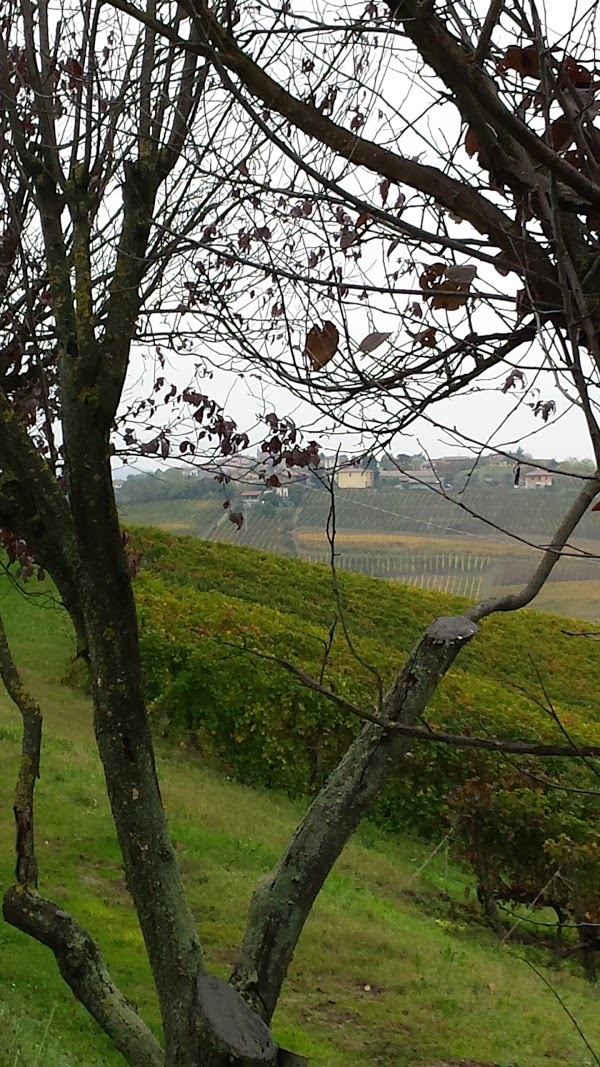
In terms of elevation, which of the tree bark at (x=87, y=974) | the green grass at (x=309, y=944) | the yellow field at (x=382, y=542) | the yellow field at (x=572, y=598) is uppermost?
the yellow field at (x=382, y=542)

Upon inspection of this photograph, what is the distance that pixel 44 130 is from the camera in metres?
3.03

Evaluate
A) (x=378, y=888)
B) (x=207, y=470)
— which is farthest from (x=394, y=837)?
(x=207, y=470)

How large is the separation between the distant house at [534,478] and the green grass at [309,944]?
172 cm

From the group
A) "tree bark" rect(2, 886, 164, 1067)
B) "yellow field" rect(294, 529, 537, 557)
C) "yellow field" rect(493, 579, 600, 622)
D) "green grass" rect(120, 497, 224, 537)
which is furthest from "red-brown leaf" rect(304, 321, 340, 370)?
"green grass" rect(120, 497, 224, 537)

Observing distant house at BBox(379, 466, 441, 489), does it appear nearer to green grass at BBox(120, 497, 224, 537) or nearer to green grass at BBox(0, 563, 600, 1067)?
green grass at BBox(0, 563, 600, 1067)

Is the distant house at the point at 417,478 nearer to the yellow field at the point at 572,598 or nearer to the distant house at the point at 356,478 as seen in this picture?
the distant house at the point at 356,478

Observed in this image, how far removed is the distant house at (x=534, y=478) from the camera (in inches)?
75.0

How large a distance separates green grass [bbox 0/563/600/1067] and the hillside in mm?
1149

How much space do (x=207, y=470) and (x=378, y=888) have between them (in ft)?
15.5

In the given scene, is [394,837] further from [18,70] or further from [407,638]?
[18,70]

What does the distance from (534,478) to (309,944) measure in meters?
4.72

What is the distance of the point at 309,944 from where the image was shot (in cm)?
585

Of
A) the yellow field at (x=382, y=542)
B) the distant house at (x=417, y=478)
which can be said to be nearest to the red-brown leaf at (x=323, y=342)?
the distant house at (x=417, y=478)

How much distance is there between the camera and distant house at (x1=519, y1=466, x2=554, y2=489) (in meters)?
1.90
